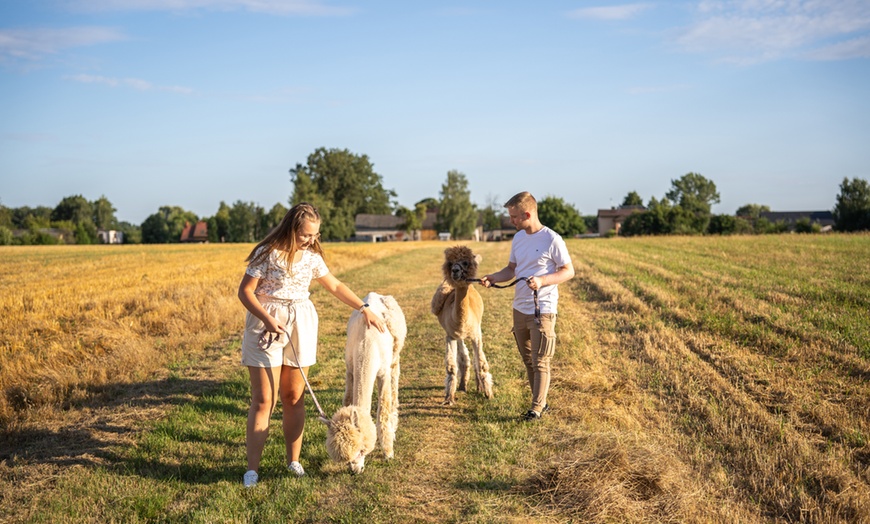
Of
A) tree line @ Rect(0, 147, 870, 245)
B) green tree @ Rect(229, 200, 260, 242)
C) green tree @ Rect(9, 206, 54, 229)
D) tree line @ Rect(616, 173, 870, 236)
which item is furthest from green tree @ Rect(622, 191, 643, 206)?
green tree @ Rect(9, 206, 54, 229)

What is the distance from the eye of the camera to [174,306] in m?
13.0

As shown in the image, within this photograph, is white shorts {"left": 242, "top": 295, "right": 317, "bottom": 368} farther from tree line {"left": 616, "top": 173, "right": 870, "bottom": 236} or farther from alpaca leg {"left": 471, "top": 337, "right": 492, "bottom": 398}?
tree line {"left": 616, "top": 173, "right": 870, "bottom": 236}

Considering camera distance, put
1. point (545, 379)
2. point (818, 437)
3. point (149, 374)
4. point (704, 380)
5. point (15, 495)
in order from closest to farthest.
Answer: point (15, 495) → point (818, 437) → point (545, 379) → point (704, 380) → point (149, 374)

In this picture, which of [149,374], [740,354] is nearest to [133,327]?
[149,374]

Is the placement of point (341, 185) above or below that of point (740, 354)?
above

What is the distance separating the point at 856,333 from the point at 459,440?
23.6ft

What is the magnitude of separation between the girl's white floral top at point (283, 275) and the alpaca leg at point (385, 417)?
1.13m

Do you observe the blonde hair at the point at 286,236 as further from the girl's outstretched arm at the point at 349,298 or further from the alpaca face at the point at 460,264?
the alpaca face at the point at 460,264

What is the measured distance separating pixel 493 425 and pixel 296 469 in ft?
7.03

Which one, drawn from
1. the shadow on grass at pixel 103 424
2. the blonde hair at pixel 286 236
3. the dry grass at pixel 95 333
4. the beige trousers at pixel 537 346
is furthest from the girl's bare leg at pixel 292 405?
the dry grass at pixel 95 333

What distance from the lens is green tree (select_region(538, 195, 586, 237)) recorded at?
87.2 m

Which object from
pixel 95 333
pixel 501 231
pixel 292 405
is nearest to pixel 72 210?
pixel 501 231

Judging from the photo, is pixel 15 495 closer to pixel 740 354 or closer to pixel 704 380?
pixel 704 380

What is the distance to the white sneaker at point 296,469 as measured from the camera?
16.3ft
